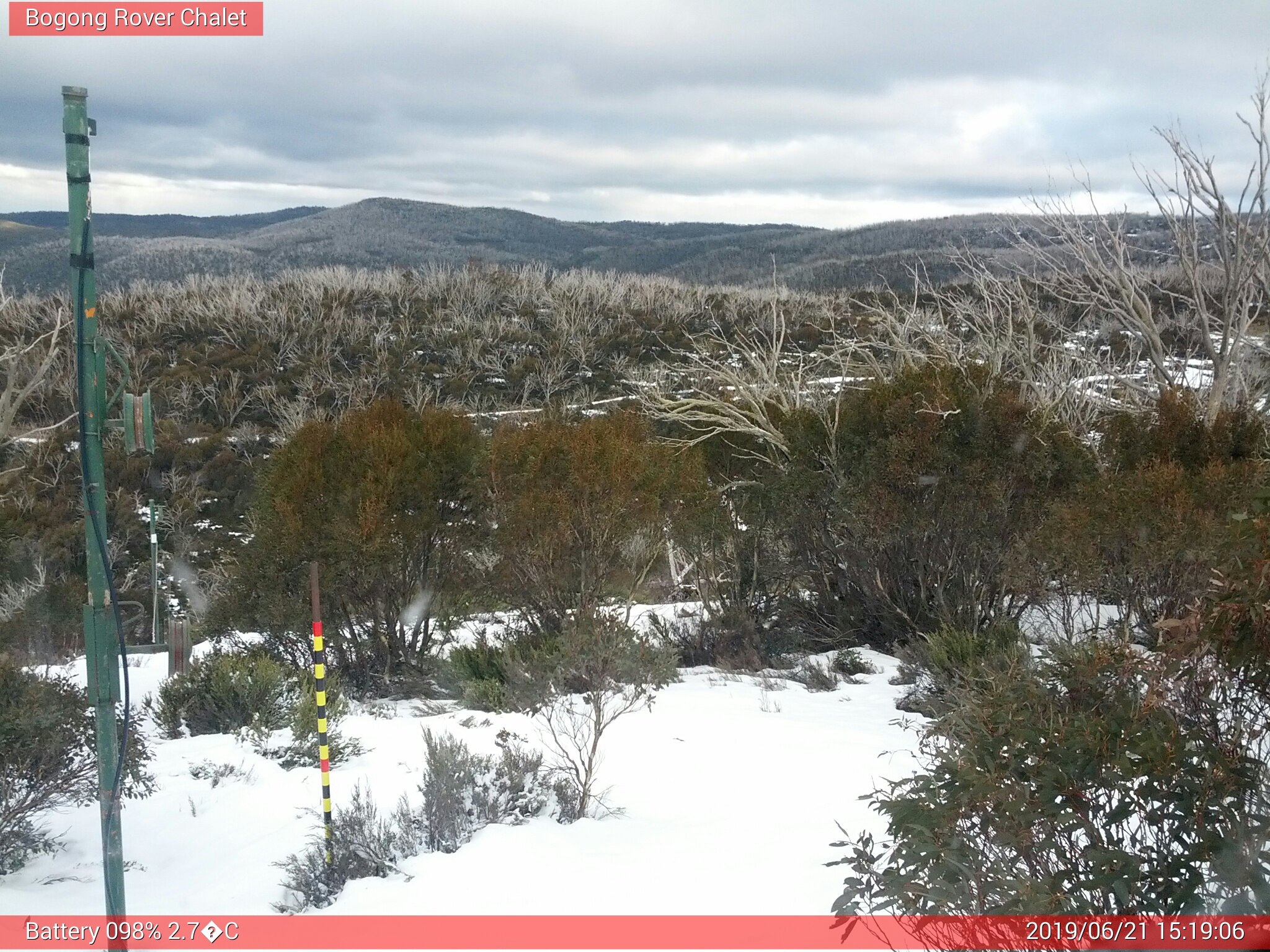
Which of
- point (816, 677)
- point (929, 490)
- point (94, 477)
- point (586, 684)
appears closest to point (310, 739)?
point (586, 684)

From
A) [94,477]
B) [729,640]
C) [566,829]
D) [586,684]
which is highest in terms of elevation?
[94,477]

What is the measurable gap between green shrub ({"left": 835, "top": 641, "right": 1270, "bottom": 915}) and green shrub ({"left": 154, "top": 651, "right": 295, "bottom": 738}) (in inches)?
222

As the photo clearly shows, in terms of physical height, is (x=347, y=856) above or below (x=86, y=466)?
below

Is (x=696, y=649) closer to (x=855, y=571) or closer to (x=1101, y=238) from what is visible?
(x=855, y=571)

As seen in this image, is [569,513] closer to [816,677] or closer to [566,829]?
[816,677]

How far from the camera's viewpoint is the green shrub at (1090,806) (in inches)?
92.3

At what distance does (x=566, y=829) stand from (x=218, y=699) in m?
3.56

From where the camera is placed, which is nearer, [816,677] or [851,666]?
[816,677]

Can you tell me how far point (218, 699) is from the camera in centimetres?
724

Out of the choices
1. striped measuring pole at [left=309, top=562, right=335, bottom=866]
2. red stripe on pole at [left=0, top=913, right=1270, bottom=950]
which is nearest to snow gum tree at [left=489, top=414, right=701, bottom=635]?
striped measuring pole at [left=309, top=562, right=335, bottom=866]

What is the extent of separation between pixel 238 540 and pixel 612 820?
63.1ft

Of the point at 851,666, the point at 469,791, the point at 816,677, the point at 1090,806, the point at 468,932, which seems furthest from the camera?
the point at 851,666

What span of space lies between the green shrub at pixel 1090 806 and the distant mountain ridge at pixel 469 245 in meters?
57.1

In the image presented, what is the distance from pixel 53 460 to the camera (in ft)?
91.9
